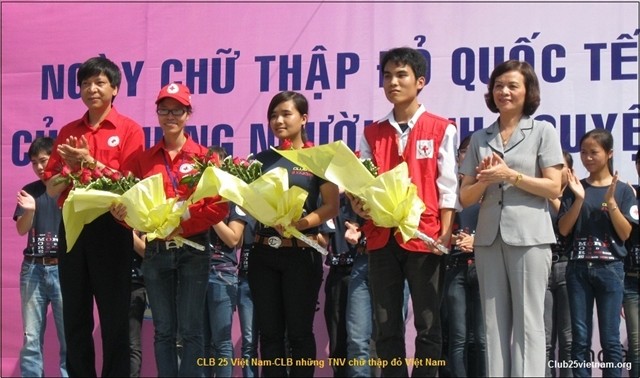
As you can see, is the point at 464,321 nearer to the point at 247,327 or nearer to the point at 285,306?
the point at 247,327

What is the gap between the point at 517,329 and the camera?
180 inches

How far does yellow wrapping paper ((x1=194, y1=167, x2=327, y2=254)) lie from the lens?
15.8ft

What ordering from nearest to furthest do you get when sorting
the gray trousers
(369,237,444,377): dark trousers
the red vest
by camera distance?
the gray trousers < (369,237,444,377): dark trousers < the red vest

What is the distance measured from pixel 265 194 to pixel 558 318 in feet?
8.08

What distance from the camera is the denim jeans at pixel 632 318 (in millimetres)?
5949

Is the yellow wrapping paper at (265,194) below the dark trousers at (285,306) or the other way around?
the other way around

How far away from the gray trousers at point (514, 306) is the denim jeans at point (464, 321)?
146 cm

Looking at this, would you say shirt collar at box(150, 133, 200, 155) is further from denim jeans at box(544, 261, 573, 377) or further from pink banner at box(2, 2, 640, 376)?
denim jeans at box(544, 261, 573, 377)

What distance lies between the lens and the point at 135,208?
15.9 feet

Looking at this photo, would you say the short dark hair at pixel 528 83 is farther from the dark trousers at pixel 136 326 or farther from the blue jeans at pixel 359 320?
the dark trousers at pixel 136 326

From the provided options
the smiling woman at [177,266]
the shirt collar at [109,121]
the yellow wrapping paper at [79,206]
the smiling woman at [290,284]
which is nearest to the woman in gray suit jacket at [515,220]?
the smiling woman at [290,284]

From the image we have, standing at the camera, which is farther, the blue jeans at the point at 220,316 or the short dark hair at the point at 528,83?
the blue jeans at the point at 220,316

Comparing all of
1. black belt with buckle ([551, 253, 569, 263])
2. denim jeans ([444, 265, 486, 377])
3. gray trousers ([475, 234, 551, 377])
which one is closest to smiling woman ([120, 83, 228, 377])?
gray trousers ([475, 234, 551, 377])

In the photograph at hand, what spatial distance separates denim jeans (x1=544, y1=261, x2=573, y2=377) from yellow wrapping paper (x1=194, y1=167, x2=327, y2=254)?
2.07 meters
